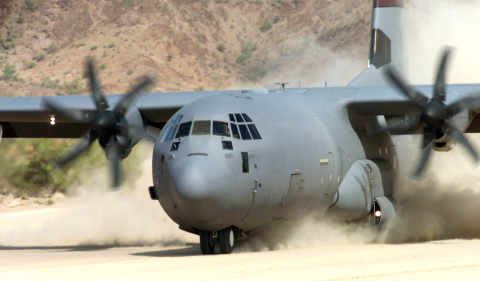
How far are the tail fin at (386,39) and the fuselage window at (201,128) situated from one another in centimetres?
928

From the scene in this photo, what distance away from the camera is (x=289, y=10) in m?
77.5

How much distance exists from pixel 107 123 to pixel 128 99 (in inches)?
30.8

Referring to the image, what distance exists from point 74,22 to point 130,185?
1772 inches

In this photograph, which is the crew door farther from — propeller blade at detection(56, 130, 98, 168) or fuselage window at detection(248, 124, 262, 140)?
propeller blade at detection(56, 130, 98, 168)

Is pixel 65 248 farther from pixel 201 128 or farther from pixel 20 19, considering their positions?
pixel 20 19

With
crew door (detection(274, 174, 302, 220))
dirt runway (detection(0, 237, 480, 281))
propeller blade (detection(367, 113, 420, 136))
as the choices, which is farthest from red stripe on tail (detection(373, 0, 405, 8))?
crew door (detection(274, 174, 302, 220))

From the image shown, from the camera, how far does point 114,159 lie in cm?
1733

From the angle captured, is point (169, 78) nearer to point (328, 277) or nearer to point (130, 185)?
point (130, 185)

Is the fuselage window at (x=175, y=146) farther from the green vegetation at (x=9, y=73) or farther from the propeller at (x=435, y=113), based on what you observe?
the green vegetation at (x=9, y=73)

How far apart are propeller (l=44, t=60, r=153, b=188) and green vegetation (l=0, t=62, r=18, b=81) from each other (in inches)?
1984

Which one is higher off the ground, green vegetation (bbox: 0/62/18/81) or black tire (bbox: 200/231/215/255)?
green vegetation (bbox: 0/62/18/81)

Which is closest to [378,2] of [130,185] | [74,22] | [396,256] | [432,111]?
[432,111]

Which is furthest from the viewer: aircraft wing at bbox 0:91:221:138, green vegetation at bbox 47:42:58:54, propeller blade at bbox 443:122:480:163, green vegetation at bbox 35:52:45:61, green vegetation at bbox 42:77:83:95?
green vegetation at bbox 47:42:58:54

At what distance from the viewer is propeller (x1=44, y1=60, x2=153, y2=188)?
55.9ft
